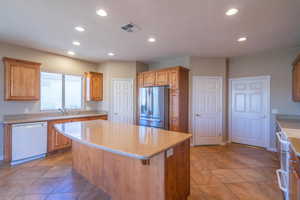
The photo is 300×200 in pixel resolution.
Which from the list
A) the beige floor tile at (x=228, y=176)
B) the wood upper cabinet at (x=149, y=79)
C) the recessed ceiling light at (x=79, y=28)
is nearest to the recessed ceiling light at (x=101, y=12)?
the recessed ceiling light at (x=79, y=28)

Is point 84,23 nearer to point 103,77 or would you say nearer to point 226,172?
point 103,77

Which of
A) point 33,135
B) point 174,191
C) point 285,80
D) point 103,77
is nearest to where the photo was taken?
point 174,191

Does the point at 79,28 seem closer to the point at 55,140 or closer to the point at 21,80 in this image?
the point at 21,80

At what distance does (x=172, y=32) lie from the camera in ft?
9.43

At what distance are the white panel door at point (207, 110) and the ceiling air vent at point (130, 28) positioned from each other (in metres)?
2.42

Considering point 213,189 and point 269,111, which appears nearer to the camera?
point 213,189

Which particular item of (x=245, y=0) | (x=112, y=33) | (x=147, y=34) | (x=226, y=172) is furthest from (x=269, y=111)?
(x=112, y=33)

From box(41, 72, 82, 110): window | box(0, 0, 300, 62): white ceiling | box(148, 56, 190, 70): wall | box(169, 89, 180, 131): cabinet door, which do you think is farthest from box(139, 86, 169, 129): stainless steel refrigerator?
box(41, 72, 82, 110): window

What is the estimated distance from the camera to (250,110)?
435 cm

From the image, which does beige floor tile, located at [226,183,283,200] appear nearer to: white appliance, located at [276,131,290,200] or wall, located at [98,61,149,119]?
white appliance, located at [276,131,290,200]

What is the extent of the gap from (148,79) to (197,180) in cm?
308

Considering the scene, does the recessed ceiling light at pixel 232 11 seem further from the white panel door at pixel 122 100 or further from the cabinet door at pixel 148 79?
the white panel door at pixel 122 100

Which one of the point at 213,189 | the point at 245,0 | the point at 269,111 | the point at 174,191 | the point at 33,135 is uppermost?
the point at 245,0

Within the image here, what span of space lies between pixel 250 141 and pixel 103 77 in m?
5.05
